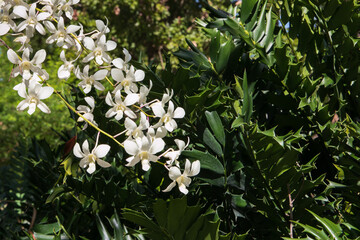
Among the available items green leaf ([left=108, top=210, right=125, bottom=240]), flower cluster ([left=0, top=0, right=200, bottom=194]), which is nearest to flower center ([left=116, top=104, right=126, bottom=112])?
flower cluster ([left=0, top=0, right=200, bottom=194])

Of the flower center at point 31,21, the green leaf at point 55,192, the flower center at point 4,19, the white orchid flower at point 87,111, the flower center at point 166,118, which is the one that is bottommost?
the green leaf at point 55,192

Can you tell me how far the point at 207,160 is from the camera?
91 centimetres

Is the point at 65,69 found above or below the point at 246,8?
below

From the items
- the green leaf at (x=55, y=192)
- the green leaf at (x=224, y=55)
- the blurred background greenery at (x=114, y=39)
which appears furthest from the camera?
the blurred background greenery at (x=114, y=39)

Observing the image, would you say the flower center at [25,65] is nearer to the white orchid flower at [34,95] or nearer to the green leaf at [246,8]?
the white orchid flower at [34,95]

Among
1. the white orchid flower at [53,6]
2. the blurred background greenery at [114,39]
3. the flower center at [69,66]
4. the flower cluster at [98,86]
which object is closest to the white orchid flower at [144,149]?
the flower cluster at [98,86]

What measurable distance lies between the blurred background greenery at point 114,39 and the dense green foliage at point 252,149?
377 centimetres

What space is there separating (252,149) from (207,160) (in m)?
0.10

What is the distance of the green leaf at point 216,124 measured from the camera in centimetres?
93

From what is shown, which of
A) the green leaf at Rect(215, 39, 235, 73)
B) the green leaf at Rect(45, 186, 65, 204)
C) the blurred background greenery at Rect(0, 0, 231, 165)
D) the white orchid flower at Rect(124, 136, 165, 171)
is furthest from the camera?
the blurred background greenery at Rect(0, 0, 231, 165)

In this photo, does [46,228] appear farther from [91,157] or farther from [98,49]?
[98,49]

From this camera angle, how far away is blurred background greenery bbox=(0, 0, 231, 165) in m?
4.92

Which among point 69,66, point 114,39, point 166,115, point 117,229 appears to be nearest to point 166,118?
point 166,115

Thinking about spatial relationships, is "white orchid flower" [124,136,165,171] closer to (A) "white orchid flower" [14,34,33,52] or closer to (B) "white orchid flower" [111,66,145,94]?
(B) "white orchid flower" [111,66,145,94]
